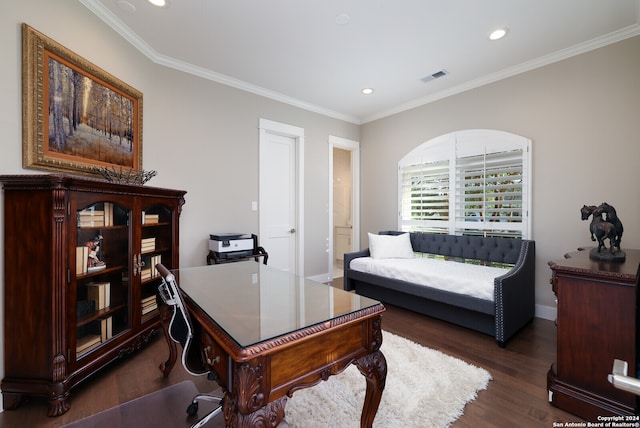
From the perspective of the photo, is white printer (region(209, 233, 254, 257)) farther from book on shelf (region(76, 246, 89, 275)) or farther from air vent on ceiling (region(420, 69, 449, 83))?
air vent on ceiling (region(420, 69, 449, 83))

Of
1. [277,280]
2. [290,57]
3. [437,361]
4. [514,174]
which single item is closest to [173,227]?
[277,280]

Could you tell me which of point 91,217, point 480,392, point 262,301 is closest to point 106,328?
point 91,217

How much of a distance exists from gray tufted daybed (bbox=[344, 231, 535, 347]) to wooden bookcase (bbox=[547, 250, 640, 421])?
0.78m

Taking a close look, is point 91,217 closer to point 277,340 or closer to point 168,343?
point 168,343

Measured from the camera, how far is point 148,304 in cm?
255

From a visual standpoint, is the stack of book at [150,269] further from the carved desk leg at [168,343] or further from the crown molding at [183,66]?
the crown molding at [183,66]

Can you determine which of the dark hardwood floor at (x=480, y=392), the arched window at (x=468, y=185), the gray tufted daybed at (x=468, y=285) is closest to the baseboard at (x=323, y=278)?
the gray tufted daybed at (x=468, y=285)

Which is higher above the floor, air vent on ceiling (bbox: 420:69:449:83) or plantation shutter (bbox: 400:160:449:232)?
air vent on ceiling (bbox: 420:69:449:83)

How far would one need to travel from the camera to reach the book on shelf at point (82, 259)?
1921 mm

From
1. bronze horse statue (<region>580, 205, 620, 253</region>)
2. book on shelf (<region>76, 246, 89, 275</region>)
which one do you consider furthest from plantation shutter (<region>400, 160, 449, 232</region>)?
book on shelf (<region>76, 246, 89, 275</region>)

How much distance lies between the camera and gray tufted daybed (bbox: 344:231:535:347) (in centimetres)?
261

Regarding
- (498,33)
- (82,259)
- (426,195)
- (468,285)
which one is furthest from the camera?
(426,195)

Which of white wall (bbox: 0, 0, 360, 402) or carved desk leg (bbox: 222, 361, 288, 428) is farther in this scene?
white wall (bbox: 0, 0, 360, 402)

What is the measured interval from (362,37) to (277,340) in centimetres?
288
